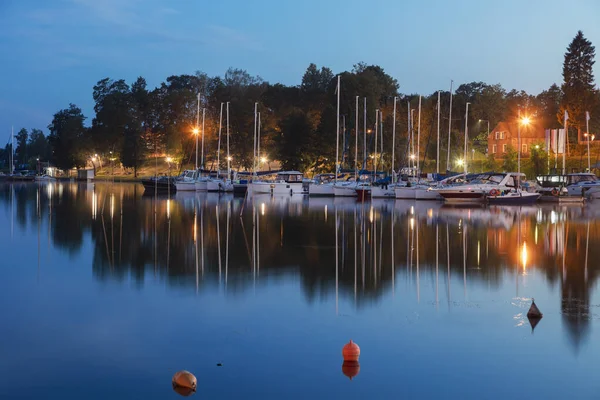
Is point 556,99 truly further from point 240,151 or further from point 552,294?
point 552,294

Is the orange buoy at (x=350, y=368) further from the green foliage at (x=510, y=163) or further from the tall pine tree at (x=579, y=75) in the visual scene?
the tall pine tree at (x=579, y=75)

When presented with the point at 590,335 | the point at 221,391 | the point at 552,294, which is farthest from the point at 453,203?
the point at 221,391

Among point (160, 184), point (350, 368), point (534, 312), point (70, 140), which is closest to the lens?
point (350, 368)

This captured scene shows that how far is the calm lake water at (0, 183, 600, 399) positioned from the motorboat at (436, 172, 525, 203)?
27946mm

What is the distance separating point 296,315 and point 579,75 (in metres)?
87.1

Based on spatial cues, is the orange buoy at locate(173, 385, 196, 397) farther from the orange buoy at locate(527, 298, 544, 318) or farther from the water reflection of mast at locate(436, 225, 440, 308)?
the orange buoy at locate(527, 298, 544, 318)

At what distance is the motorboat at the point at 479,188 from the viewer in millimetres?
58094

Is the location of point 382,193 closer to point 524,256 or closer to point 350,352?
point 524,256

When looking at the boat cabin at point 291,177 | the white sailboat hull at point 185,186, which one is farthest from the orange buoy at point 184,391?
the white sailboat hull at point 185,186

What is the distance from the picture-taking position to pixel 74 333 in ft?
43.4

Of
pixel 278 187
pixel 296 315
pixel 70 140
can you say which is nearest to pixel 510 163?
pixel 278 187

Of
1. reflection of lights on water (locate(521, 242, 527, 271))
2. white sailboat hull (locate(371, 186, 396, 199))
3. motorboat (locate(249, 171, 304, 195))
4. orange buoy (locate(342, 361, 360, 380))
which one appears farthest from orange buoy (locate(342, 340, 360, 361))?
motorboat (locate(249, 171, 304, 195))

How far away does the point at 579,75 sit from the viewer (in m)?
92.5

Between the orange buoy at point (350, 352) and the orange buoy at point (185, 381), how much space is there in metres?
2.44
